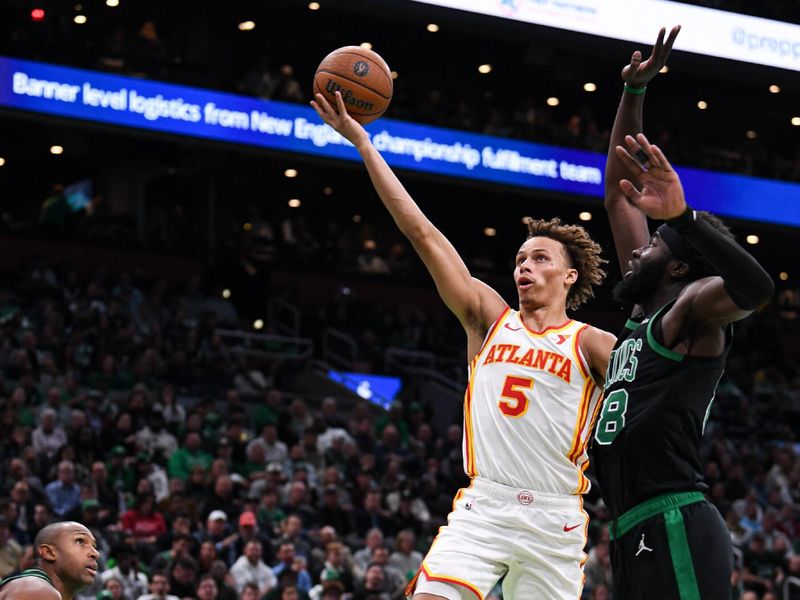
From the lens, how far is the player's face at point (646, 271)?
5.07 metres

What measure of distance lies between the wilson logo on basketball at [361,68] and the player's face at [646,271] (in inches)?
71.2

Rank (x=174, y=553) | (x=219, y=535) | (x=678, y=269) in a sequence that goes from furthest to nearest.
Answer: (x=219, y=535) < (x=174, y=553) < (x=678, y=269)

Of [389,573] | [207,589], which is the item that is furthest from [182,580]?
[389,573]

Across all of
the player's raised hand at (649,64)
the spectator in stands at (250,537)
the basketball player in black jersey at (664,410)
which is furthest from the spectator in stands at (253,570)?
the basketball player in black jersey at (664,410)

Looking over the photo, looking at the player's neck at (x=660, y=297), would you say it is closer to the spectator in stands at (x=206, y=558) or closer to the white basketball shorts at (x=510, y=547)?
the white basketball shorts at (x=510, y=547)

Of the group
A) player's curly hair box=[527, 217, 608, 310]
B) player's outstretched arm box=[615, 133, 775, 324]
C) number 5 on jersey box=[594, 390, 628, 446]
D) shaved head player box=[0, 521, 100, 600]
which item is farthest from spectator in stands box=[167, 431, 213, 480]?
player's outstretched arm box=[615, 133, 775, 324]

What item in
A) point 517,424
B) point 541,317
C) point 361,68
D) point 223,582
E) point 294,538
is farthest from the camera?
point 294,538

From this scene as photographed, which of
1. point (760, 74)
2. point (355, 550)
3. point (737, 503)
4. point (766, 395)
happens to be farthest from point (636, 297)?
point (766, 395)

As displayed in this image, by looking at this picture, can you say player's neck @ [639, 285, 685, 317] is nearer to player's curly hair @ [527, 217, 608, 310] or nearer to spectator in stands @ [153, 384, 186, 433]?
player's curly hair @ [527, 217, 608, 310]

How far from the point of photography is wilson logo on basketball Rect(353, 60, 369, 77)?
20.8ft

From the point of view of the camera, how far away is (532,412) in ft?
18.4

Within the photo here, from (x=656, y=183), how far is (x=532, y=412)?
54.9 inches

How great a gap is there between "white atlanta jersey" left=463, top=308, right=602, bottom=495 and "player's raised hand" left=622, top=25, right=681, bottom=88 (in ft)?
3.78

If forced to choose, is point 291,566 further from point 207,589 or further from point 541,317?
point 541,317
